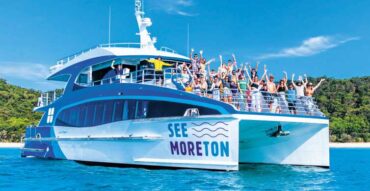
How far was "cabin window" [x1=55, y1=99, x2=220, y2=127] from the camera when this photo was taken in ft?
42.1

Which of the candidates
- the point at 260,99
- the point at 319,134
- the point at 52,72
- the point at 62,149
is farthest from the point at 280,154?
the point at 52,72

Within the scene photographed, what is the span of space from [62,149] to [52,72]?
13.4 feet

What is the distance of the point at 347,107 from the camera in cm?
5862

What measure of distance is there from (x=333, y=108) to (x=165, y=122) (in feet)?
164

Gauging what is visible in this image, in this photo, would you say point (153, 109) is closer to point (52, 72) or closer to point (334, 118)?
point (52, 72)

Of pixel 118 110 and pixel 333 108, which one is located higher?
pixel 333 108

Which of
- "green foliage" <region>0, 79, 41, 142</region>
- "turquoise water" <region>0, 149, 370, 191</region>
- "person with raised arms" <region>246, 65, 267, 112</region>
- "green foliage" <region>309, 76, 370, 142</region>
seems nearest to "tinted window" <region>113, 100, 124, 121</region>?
"turquoise water" <region>0, 149, 370, 191</region>

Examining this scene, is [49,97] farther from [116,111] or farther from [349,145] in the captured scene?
[349,145]

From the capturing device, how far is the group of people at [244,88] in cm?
1253

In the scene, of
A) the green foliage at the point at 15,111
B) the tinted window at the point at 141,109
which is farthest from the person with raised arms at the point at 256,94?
the green foliage at the point at 15,111

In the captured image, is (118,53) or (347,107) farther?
(347,107)

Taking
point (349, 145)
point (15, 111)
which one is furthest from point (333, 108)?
point (15, 111)

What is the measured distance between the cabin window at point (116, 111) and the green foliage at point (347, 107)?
138 feet

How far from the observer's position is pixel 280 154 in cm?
1447
